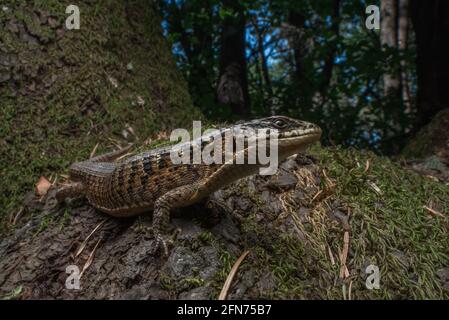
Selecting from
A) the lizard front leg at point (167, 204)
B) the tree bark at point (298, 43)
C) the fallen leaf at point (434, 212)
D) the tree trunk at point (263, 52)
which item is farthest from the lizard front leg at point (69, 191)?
the tree bark at point (298, 43)

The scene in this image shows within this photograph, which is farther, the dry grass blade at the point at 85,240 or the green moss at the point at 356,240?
the dry grass blade at the point at 85,240

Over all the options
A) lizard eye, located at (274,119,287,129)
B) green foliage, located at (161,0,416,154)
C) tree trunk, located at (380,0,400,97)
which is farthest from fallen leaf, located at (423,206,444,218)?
tree trunk, located at (380,0,400,97)

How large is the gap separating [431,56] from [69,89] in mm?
5618

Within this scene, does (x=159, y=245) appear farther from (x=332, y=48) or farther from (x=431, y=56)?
(x=332, y=48)

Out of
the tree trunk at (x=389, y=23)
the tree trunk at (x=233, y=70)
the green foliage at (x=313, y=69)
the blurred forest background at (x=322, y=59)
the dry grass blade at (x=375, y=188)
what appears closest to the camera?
the dry grass blade at (x=375, y=188)

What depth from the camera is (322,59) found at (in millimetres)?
8508

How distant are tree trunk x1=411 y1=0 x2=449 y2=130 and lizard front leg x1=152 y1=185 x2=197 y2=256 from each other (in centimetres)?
533

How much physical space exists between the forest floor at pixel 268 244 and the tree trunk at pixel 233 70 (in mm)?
4721

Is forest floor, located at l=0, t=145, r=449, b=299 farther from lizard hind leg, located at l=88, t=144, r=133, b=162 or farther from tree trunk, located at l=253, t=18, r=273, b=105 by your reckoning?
tree trunk, located at l=253, t=18, r=273, b=105

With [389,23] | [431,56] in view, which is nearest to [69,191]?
[431,56]

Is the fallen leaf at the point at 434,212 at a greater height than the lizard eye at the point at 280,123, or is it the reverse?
the lizard eye at the point at 280,123

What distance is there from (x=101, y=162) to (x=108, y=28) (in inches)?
82.7

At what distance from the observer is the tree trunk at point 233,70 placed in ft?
26.9

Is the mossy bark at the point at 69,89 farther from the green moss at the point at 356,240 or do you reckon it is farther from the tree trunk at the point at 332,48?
the tree trunk at the point at 332,48
